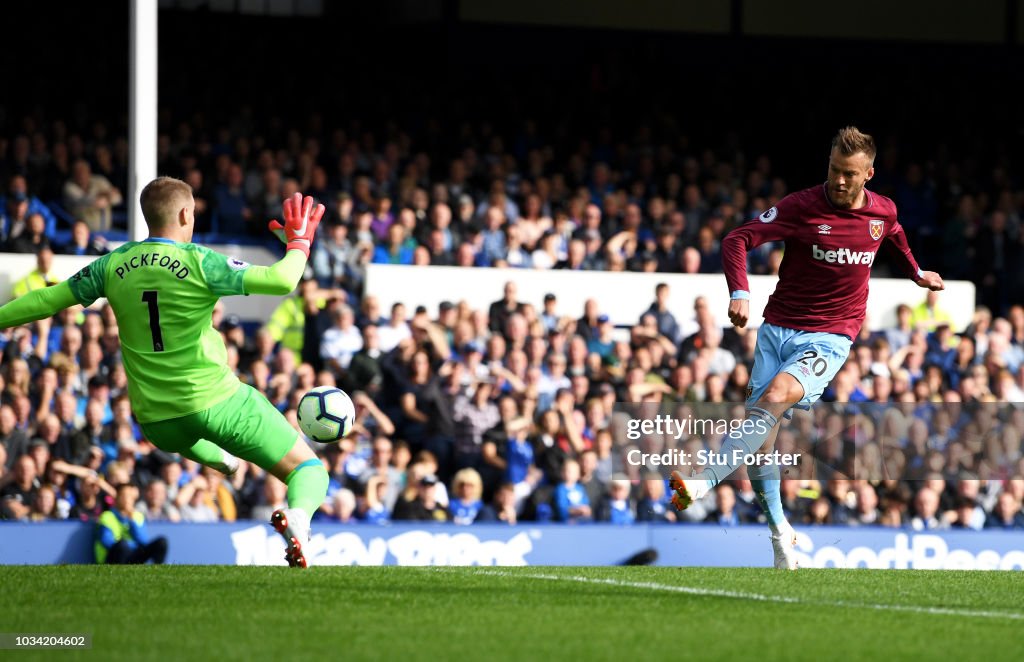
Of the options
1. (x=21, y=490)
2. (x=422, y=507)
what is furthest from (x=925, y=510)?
(x=21, y=490)

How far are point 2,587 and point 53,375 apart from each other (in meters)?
6.53

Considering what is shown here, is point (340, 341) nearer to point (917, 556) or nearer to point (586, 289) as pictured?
point (586, 289)

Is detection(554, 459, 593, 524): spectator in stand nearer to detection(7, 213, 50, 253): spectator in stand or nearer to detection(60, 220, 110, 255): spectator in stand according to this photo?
detection(60, 220, 110, 255): spectator in stand

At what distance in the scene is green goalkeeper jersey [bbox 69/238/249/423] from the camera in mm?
7285

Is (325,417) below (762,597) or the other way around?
the other way around

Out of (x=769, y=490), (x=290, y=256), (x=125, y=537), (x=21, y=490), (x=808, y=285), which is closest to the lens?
(x=290, y=256)

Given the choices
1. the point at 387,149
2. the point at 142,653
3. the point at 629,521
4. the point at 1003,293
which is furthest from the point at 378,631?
the point at 1003,293

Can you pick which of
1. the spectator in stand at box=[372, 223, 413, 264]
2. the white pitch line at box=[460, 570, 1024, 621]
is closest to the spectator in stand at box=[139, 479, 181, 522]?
the spectator in stand at box=[372, 223, 413, 264]

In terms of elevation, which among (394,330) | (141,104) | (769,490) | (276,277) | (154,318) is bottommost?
(769,490)

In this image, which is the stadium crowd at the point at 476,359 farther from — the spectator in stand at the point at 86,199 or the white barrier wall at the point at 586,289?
the white barrier wall at the point at 586,289

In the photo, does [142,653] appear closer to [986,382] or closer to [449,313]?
[449,313]

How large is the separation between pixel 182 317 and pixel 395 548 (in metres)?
6.08

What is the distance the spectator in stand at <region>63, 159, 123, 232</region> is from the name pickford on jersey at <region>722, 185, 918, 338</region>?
10.1m

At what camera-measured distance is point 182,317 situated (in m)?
7.35
